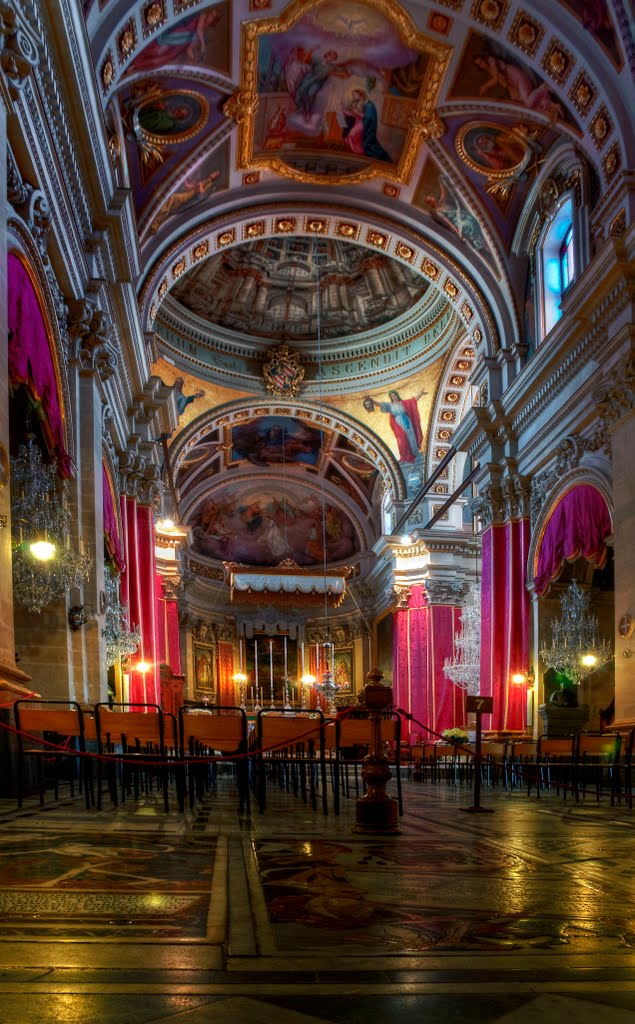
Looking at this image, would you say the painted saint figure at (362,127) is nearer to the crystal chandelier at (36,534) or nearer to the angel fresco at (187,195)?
the angel fresco at (187,195)

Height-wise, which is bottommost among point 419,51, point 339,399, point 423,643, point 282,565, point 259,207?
point 423,643

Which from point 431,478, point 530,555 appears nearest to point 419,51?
point 530,555

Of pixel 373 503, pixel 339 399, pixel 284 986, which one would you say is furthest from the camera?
pixel 373 503

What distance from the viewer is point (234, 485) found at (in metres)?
33.4

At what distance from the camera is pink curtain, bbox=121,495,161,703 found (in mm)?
17578

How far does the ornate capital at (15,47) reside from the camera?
759cm

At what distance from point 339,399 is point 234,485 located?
711 cm

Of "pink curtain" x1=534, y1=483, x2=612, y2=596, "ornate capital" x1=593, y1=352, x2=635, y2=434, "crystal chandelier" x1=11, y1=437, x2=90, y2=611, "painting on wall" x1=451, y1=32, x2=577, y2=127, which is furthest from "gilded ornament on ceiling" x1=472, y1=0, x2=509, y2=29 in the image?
"crystal chandelier" x1=11, y1=437, x2=90, y2=611

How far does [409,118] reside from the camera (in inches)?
664

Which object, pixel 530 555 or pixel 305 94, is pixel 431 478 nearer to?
pixel 530 555

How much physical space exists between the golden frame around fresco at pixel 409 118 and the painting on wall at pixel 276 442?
38.6 ft

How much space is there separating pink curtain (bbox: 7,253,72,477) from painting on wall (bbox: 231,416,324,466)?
64.3ft

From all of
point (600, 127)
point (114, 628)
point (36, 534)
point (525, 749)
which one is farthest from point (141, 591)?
point (600, 127)

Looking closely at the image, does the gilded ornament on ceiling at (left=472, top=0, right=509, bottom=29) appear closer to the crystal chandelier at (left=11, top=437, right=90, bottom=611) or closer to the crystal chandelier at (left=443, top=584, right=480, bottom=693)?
the crystal chandelier at (left=11, top=437, right=90, bottom=611)
